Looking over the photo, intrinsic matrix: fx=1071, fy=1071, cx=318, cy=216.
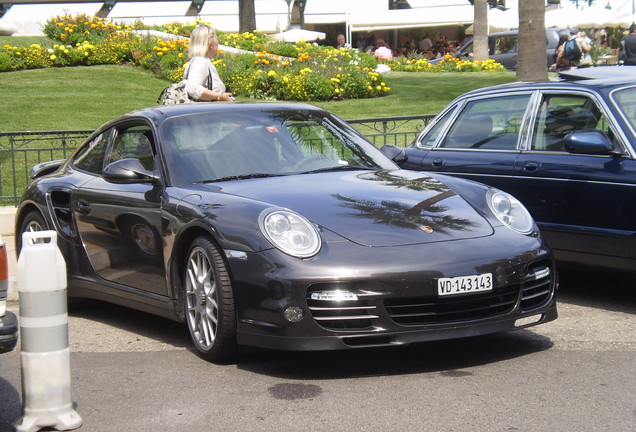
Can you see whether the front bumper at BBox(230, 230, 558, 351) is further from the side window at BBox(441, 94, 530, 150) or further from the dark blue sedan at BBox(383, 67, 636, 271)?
the side window at BBox(441, 94, 530, 150)

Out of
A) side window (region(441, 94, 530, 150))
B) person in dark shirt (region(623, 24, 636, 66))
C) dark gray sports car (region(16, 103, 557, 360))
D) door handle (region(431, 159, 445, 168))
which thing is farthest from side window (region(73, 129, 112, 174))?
person in dark shirt (region(623, 24, 636, 66))

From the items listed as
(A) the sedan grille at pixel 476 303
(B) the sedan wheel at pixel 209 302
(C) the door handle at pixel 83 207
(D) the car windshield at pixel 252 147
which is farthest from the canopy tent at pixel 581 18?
(B) the sedan wheel at pixel 209 302

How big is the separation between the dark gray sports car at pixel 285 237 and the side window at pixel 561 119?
Result: 1285 millimetres

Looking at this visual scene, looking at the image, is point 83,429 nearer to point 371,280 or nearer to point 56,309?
point 56,309

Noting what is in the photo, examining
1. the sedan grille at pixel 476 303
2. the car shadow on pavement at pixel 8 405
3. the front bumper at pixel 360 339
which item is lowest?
the car shadow on pavement at pixel 8 405

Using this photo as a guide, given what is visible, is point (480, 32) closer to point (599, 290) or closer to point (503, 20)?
point (503, 20)

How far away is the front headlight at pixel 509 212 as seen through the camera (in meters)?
6.01

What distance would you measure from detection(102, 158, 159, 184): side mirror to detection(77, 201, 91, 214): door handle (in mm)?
603

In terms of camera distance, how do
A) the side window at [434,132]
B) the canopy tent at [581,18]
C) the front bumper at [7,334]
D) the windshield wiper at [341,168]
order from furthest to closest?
the canopy tent at [581,18] < the side window at [434,132] < the windshield wiper at [341,168] < the front bumper at [7,334]

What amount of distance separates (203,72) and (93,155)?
89.4 inches

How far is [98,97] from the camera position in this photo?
19.1 m

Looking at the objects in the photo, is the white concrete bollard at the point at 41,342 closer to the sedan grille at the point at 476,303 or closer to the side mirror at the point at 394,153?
the sedan grille at the point at 476,303

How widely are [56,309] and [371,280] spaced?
152cm

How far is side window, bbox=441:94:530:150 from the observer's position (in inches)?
307
